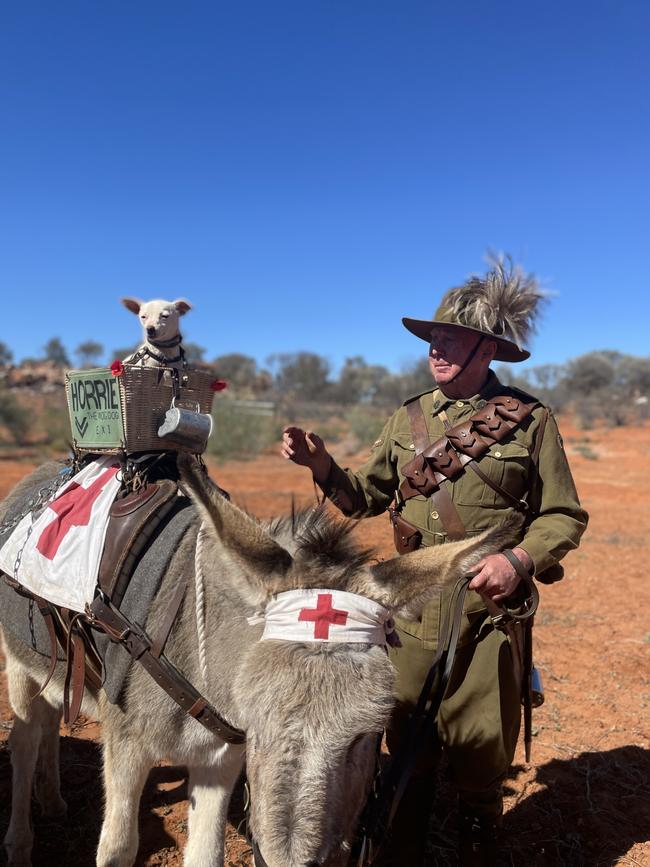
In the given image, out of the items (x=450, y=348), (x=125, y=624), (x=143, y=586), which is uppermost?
(x=450, y=348)

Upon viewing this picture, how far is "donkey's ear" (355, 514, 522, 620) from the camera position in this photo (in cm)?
190

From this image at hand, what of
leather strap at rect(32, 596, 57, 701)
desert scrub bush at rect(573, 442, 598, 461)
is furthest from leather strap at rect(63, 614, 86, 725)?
desert scrub bush at rect(573, 442, 598, 461)

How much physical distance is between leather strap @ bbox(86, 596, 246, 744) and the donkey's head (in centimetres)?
38

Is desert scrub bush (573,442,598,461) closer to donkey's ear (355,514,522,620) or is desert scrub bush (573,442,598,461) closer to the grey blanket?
the grey blanket

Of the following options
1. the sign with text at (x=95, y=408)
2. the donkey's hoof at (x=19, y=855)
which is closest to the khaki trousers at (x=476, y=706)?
the sign with text at (x=95, y=408)

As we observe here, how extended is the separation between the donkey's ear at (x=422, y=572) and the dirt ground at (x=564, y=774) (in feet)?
0.69

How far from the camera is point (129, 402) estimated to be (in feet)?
9.51

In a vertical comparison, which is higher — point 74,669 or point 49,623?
point 49,623

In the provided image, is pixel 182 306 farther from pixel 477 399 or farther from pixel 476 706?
pixel 476 706

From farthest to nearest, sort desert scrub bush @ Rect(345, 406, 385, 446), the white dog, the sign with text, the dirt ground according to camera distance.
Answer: desert scrub bush @ Rect(345, 406, 385, 446)
the white dog
the dirt ground
the sign with text

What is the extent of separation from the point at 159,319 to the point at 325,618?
377 cm

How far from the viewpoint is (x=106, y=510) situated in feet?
9.00

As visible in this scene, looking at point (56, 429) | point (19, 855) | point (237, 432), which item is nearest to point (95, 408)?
point (19, 855)

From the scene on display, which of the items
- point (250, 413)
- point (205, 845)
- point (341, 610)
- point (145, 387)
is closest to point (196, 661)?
point (341, 610)
